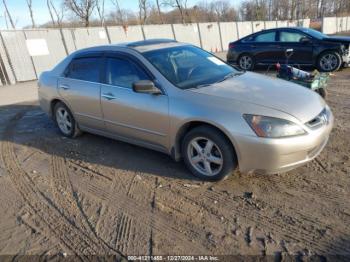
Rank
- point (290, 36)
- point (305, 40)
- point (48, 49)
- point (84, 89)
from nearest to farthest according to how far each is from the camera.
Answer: point (84, 89) < point (305, 40) < point (290, 36) < point (48, 49)

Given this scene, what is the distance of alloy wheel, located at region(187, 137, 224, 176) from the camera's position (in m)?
3.59

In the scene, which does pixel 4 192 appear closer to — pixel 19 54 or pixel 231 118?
pixel 231 118

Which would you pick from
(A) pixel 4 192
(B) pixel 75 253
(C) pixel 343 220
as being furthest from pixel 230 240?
(A) pixel 4 192

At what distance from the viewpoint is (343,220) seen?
9.55 ft

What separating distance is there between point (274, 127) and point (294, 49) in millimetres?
8293

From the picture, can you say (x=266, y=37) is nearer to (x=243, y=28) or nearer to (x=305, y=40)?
(x=305, y=40)

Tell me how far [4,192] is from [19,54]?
38.6 ft

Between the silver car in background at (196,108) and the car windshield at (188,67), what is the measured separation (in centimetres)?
1

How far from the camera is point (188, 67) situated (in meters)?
4.28

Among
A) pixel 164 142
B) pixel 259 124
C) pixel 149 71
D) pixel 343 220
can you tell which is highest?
pixel 149 71

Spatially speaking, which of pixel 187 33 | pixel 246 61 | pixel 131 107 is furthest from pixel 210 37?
pixel 131 107

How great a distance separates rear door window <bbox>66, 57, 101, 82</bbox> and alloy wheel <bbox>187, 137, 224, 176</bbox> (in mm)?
1881

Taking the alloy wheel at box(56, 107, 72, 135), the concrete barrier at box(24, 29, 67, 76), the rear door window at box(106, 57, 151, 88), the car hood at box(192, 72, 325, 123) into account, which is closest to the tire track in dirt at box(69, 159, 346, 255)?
the car hood at box(192, 72, 325, 123)

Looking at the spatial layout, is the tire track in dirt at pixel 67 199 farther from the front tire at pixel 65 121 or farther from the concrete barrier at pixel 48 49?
the concrete barrier at pixel 48 49
